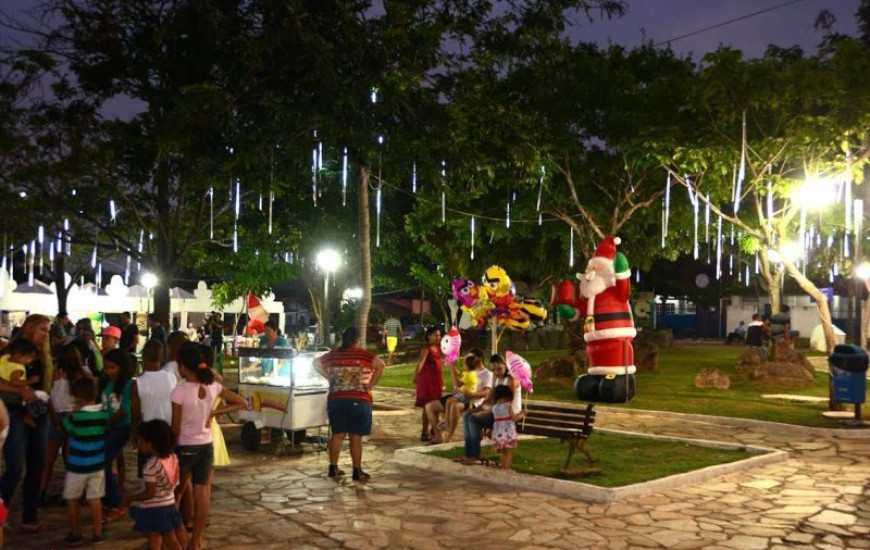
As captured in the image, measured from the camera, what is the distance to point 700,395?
18.6 meters

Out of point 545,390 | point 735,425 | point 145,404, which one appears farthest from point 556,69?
point 145,404

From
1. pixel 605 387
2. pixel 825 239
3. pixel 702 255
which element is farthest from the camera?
pixel 702 255

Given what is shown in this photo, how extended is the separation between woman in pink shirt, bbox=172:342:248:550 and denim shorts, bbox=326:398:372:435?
294 centimetres

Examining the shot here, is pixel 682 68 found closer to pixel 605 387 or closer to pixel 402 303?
pixel 605 387

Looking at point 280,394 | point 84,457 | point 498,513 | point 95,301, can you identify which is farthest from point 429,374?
point 95,301

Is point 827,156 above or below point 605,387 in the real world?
above

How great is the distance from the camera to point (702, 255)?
47.0 metres

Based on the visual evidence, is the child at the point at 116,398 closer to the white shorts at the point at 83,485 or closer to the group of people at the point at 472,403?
the white shorts at the point at 83,485

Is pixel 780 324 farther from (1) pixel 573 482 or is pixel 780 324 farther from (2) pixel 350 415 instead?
(2) pixel 350 415

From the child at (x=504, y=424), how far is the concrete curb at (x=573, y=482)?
0.25 metres

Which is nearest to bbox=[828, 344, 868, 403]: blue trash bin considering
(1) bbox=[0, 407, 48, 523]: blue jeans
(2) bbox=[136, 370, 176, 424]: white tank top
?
(2) bbox=[136, 370, 176, 424]: white tank top

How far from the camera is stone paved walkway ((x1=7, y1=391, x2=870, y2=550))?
7.23 m

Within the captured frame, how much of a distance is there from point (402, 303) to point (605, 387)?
134 feet

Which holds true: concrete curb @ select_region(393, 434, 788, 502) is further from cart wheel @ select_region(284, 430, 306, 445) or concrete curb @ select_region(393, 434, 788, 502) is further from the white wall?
the white wall
